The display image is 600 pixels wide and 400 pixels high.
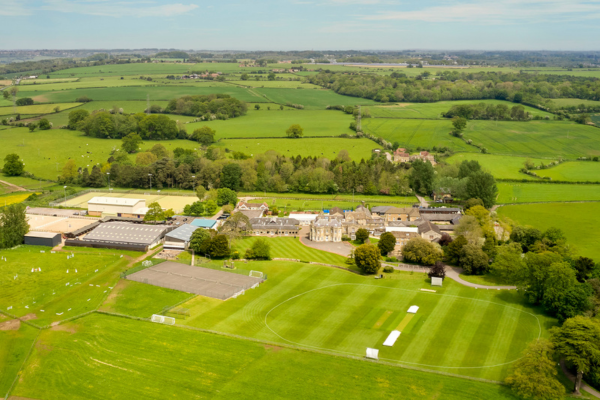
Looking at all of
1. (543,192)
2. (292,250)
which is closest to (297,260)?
(292,250)

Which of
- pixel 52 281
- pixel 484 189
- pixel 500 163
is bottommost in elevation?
pixel 52 281

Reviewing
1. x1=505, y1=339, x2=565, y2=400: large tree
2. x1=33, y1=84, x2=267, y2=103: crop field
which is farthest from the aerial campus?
x1=33, y1=84, x2=267, y2=103: crop field

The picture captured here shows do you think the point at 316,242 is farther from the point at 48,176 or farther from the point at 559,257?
the point at 48,176

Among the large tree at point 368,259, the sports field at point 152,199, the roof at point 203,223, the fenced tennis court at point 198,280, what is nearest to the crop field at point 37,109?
the sports field at point 152,199

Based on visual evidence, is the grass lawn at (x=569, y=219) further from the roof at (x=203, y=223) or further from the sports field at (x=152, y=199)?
the sports field at (x=152, y=199)

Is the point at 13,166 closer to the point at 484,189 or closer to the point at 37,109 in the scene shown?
the point at 37,109

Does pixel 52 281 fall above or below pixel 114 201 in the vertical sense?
below
